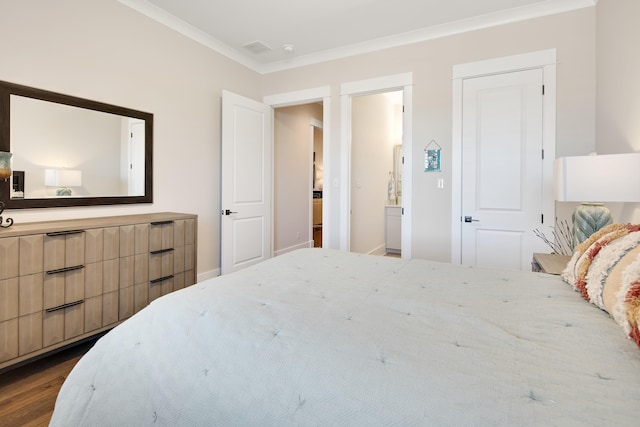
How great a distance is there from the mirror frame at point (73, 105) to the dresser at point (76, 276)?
194mm

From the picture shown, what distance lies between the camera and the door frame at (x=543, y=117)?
9.56ft

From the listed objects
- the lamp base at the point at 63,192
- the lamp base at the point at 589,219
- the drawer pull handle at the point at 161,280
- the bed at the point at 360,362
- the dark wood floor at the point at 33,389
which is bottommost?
the dark wood floor at the point at 33,389

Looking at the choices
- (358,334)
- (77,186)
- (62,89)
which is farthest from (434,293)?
(62,89)

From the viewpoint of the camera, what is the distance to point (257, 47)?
381 cm

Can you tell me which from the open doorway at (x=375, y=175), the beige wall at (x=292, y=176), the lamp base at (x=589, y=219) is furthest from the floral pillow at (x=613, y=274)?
the beige wall at (x=292, y=176)

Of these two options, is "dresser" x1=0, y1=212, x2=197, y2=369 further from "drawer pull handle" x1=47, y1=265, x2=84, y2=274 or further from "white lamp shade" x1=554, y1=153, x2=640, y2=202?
"white lamp shade" x1=554, y1=153, x2=640, y2=202

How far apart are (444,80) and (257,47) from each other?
2.12 metres

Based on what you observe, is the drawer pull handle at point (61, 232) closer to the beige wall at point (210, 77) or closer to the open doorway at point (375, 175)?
the beige wall at point (210, 77)

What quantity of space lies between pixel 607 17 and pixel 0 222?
4.44 m

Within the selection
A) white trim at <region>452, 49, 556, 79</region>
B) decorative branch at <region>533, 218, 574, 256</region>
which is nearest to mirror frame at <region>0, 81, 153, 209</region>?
white trim at <region>452, 49, 556, 79</region>

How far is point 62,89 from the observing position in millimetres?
2459

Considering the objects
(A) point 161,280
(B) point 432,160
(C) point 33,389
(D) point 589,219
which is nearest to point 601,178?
(D) point 589,219

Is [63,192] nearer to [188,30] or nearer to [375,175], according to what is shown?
[188,30]

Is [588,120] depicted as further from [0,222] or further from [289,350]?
[0,222]
